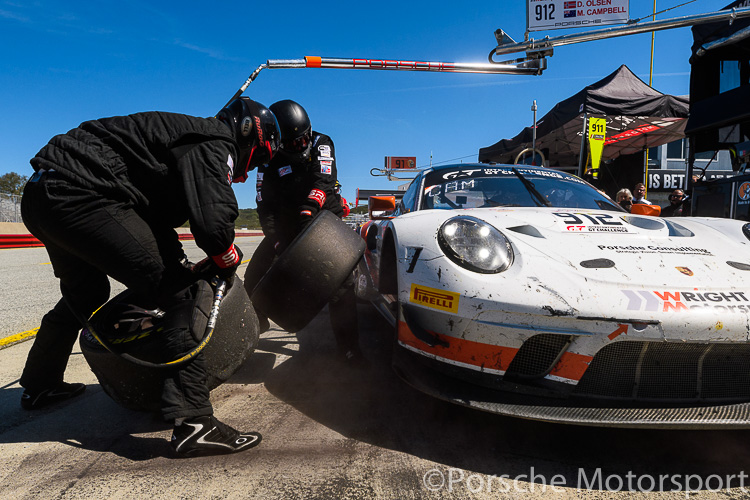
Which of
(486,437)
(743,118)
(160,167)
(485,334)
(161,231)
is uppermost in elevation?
(743,118)

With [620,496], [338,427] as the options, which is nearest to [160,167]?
[338,427]

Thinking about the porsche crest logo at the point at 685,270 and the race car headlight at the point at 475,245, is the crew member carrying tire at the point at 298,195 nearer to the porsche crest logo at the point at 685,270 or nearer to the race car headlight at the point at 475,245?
the race car headlight at the point at 475,245

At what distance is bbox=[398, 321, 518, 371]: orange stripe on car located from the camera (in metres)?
1.44

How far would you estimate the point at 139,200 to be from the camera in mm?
1555

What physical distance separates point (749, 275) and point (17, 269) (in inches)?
334

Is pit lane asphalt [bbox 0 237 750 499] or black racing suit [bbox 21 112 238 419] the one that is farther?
black racing suit [bbox 21 112 238 419]

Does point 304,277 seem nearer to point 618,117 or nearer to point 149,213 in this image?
point 149,213

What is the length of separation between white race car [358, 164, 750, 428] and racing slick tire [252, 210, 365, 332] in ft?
1.14

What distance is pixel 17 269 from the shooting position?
628 cm

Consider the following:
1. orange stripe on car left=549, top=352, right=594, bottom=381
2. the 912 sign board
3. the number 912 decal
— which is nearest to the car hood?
the number 912 decal

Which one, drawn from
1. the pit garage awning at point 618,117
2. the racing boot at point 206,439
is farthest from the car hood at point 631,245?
the pit garage awning at point 618,117

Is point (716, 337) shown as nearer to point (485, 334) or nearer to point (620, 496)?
point (620, 496)

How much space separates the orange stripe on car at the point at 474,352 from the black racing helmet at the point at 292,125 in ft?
5.21

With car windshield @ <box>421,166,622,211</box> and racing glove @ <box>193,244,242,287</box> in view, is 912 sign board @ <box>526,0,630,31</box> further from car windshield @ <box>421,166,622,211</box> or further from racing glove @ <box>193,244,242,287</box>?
racing glove @ <box>193,244,242,287</box>
